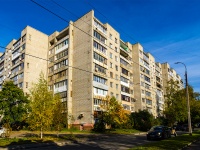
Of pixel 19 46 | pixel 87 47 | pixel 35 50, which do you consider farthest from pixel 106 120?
pixel 19 46

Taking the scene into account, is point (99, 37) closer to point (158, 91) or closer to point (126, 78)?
point (126, 78)

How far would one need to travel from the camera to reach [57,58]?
58.0 meters

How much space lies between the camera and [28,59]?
5888cm

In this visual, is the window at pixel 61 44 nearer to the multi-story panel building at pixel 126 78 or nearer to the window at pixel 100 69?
the window at pixel 100 69

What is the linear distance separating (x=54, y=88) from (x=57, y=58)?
7.64 metres

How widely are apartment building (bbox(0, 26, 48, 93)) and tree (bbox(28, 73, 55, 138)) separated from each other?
33484 millimetres

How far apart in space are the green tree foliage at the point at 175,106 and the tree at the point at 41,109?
46407 millimetres

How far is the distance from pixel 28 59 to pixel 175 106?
1600 inches

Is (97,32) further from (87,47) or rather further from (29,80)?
(29,80)

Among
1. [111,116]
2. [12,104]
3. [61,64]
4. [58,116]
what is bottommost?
[111,116]

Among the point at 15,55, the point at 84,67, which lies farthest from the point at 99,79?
the point at 15,55

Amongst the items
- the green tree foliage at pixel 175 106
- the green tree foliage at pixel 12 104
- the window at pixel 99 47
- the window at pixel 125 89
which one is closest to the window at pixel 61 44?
the window at pixel 99 47

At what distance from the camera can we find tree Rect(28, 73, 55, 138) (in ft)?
77.5

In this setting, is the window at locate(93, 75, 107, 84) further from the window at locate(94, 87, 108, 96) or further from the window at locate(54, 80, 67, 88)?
the window at locate(54, 80, 67, 88)
